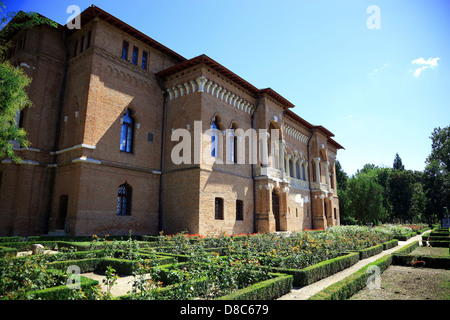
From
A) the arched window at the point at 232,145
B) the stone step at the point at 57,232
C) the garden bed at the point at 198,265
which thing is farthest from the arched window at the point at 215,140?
the stone step at the point at 57,232

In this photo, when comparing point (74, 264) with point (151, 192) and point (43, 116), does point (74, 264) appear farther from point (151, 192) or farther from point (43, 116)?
point (43, 116)

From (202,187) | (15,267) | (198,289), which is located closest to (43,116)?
(202,187)

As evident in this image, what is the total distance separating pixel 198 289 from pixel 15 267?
3949 mm

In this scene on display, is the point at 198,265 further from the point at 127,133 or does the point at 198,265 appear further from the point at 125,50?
the point at 125,50

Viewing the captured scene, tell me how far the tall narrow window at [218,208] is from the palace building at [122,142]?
0.06m

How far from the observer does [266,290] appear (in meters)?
6.09

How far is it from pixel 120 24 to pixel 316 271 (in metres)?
16.7

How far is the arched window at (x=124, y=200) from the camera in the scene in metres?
16.0

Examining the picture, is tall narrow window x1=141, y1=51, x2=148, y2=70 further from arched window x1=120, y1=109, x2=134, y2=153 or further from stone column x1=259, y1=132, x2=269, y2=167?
stone column x1=259, y1=132, x2=269, y2=167

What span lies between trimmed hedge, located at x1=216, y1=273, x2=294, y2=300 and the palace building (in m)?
9.16

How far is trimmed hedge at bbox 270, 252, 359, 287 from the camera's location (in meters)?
7.75

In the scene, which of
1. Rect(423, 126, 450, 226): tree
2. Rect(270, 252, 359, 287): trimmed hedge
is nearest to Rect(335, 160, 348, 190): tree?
Rect(423, 126, 450, 226): tree

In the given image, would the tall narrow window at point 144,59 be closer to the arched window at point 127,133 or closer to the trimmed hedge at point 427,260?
the arched window at point 127,133
